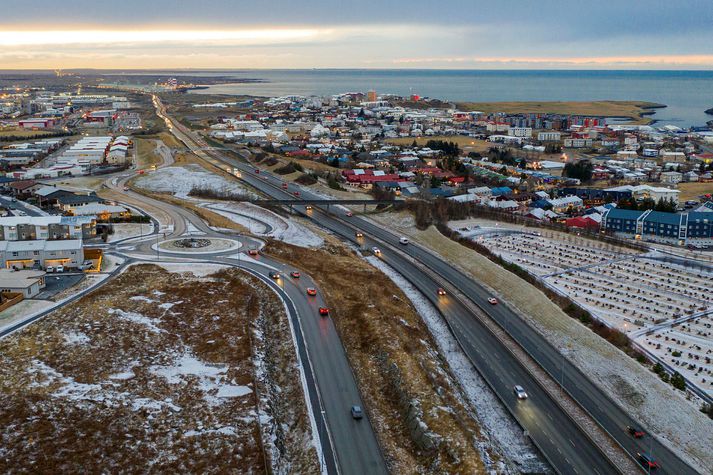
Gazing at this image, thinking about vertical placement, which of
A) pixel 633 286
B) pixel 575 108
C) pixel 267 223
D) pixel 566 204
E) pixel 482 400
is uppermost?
pixel 575 108

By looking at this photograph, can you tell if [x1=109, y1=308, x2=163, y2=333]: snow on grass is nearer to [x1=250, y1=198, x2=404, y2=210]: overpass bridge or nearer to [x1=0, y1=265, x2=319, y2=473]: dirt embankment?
[x1=0, y1=265, x2=319, y2=473]: dirt embankment

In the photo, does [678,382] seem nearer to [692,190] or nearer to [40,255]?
[40,255]

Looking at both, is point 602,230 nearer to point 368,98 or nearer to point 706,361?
point 706,361

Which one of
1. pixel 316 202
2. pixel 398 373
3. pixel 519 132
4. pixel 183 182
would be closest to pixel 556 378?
pixel 398 373

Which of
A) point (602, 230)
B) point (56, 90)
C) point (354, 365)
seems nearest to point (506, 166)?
point (602, 230)

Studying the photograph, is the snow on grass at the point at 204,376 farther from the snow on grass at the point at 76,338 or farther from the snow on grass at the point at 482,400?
the snow on grass at the point at 482,400

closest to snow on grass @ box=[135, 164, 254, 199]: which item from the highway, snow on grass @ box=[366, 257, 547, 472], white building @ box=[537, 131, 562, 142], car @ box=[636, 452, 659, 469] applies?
the highway
